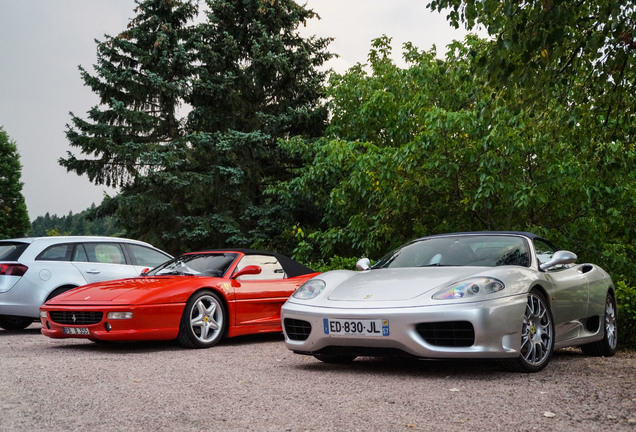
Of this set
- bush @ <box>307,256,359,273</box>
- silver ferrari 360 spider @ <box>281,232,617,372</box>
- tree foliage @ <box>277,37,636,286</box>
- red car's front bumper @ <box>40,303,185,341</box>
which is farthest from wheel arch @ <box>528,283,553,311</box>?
bush @ <box>307,256,359,273</box>

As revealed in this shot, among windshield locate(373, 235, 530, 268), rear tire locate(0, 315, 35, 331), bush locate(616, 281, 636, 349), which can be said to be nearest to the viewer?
windshield locate(373, 235, 530, 268)

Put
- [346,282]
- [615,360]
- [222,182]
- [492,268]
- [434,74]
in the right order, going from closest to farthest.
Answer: [492,268] < [346,282] < [615,360] < [434,74] < [222,182]

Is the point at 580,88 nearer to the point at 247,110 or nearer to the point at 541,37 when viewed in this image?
the point at 541,37

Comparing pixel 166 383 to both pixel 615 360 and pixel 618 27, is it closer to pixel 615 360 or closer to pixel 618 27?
pixel 615 360

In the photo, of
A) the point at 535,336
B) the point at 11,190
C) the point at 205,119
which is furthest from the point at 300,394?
the point at 11,190

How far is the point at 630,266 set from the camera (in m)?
13.0

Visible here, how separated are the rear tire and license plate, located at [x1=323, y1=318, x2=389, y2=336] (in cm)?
705

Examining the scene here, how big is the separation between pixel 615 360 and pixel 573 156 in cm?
560

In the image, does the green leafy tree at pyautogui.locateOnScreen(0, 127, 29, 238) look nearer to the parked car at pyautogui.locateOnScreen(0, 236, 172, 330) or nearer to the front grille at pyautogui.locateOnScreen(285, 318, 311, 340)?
the parked car at pyautogui.locateOnScreen(0, 236, 172, 330)

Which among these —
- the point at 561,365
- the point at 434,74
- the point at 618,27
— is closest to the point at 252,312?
the point at 561,365

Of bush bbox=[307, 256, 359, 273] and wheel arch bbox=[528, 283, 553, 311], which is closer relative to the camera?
wheel arch bbox=[528, 283, 553, 311]

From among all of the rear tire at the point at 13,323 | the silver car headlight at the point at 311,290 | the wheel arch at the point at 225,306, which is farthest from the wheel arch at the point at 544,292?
the rear tire at the point at 13,323

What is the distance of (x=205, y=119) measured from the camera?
23.7 meters

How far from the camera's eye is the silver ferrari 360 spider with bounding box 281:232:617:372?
18.5ft
